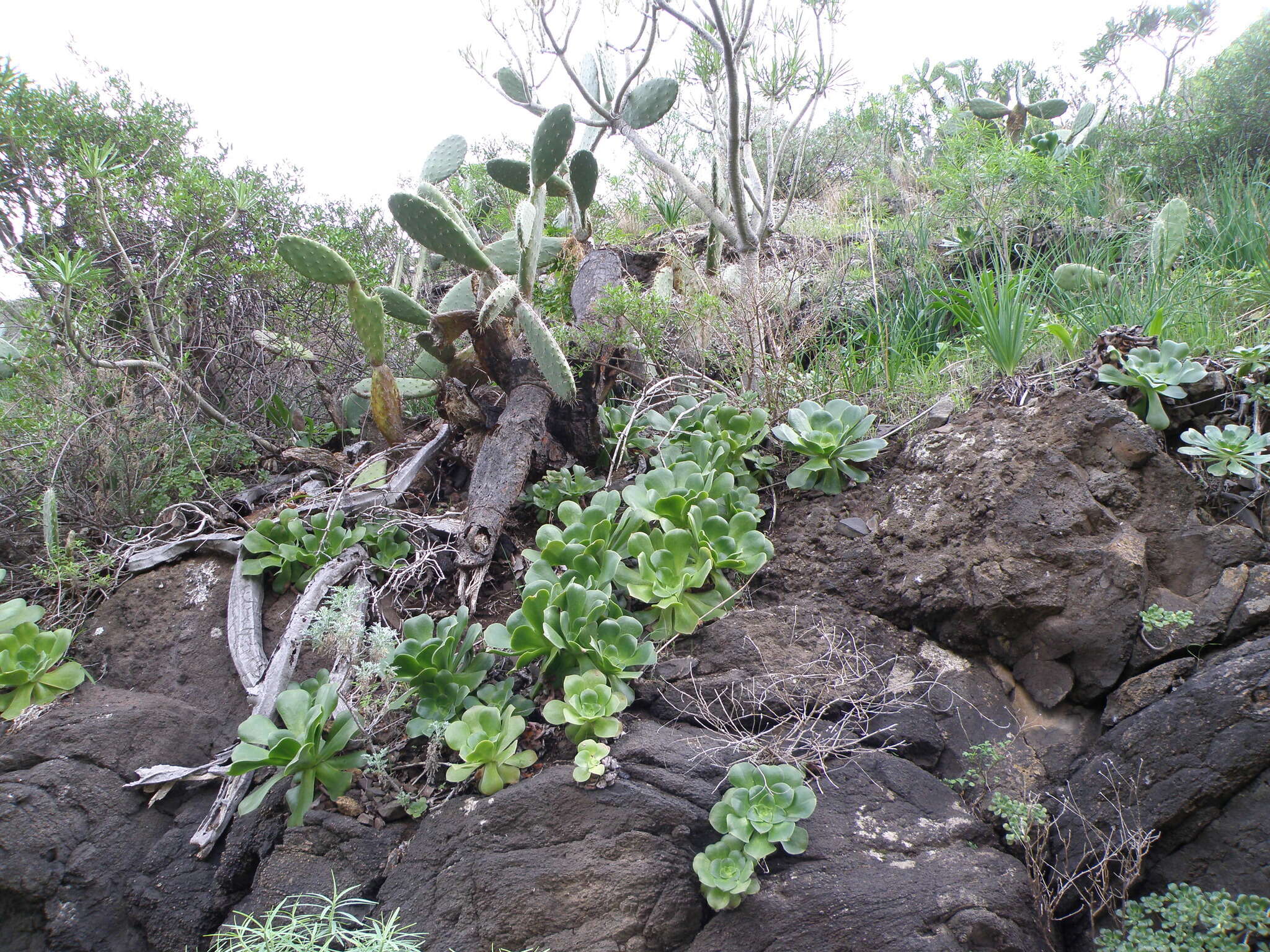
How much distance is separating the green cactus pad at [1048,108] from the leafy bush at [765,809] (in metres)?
9.65

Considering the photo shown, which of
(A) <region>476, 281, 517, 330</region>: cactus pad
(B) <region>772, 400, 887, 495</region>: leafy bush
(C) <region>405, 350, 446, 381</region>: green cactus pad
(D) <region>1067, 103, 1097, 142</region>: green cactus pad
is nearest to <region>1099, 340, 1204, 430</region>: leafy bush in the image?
(B) <region>772, 400, 887, 495</region>: leafy bush

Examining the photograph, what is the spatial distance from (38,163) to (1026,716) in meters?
5.68

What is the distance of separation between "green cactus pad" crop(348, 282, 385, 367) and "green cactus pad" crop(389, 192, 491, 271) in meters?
0.39

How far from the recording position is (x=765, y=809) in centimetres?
202

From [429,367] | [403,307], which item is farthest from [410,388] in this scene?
[403,307]

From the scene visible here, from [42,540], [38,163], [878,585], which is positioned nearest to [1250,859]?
[878,585]

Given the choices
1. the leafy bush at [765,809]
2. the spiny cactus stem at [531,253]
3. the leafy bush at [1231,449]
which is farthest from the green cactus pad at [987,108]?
the leafy bush at [765,809]

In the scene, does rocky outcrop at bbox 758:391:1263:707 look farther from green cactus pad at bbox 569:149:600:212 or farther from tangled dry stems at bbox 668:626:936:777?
green cactus pad at bbox 569:149:600:212

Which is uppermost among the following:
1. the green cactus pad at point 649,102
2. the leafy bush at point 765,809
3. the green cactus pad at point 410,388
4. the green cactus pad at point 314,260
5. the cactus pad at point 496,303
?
the green cactus pad at point 649,102

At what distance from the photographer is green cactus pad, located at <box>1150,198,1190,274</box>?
13.9 feet

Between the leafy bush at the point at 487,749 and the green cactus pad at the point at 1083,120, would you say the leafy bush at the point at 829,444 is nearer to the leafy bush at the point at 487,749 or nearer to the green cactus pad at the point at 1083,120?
the leafy bush at the point at 487,749

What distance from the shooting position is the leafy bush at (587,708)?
228cm

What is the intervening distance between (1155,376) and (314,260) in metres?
3.69

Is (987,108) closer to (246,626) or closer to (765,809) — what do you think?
(765,809)
